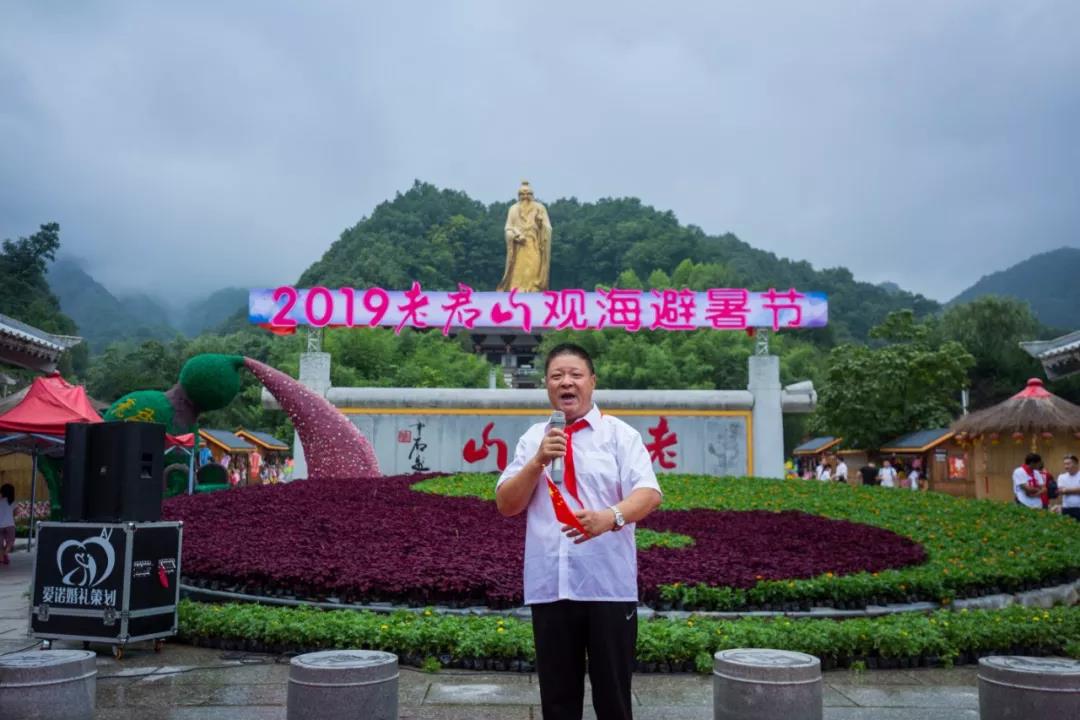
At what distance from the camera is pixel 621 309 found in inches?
637

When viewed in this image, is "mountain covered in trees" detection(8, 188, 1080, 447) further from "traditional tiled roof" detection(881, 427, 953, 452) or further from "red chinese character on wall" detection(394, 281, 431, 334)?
"red chinese character on wall" detection(394, 281, 431, 334)

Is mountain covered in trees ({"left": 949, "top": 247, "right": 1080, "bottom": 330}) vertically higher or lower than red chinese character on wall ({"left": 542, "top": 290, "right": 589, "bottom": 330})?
higher

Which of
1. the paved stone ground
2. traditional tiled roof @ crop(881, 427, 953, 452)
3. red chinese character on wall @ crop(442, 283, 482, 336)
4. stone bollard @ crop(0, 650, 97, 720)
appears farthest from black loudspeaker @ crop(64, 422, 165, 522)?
traditional tiled roof @ crop(881, 427, 953, 452)

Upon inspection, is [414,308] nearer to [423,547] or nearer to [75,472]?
[423,547]

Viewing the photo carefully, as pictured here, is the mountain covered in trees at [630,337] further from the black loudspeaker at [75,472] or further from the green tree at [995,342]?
the black loudspeaker at [75,472]

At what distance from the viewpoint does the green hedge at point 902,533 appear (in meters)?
6.84

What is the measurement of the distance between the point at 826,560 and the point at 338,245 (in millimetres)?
58252

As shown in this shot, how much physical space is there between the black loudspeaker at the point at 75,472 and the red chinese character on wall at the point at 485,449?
945 cm

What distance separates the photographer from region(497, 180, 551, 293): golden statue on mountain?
23.8m

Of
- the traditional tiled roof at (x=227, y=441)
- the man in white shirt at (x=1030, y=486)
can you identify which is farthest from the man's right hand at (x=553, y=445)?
the traditional tiled roof at (x=227, y=441)

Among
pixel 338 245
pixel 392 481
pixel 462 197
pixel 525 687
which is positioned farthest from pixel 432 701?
pixel 462 197

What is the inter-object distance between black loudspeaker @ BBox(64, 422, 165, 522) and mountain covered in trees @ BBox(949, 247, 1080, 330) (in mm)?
110521

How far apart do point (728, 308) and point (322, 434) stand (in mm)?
7704

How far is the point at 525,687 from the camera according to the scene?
5117mm
